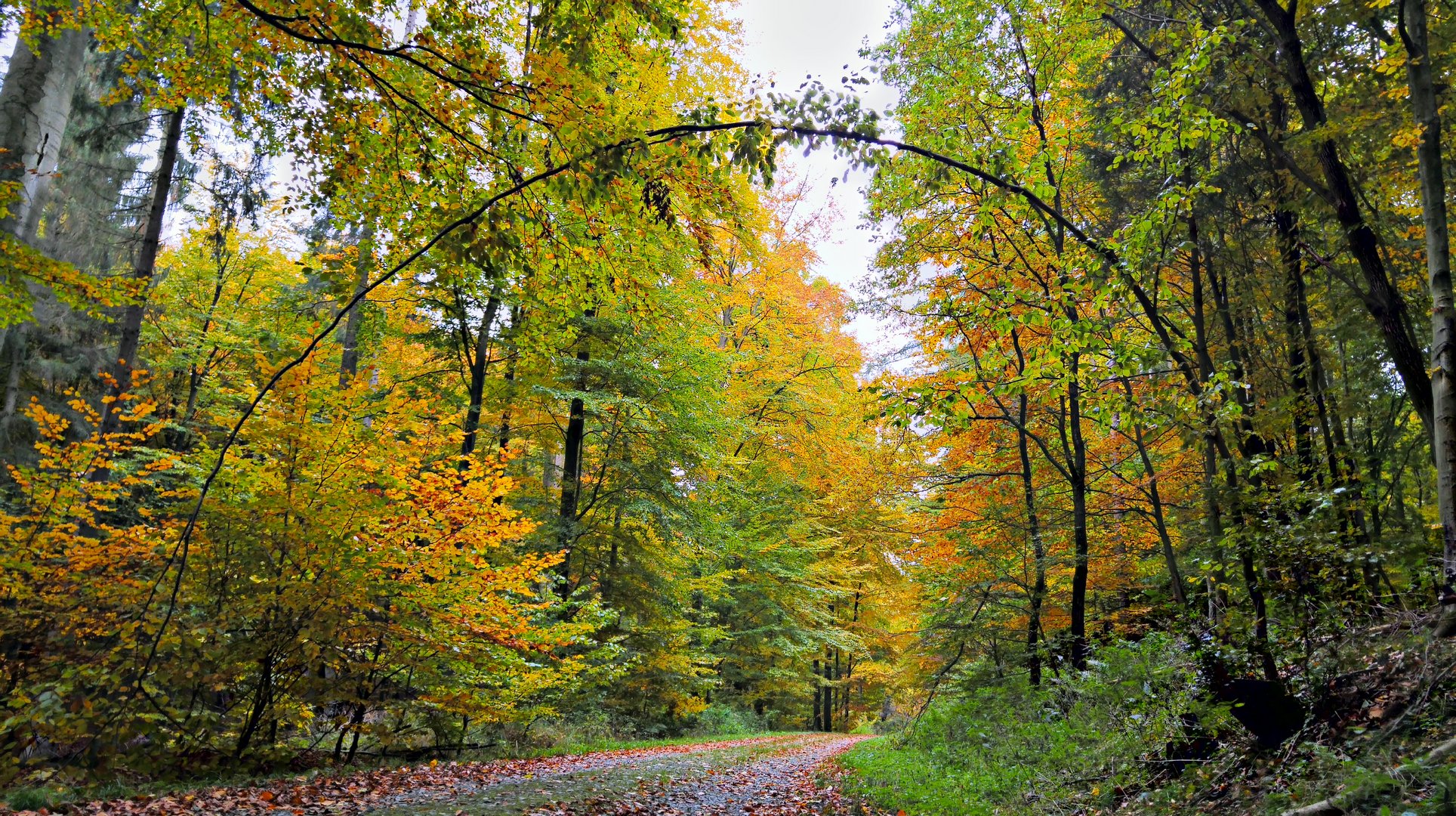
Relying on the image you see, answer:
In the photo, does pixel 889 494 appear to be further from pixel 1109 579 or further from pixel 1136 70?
pixel 1136 70

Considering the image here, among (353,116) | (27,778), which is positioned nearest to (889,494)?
(353,116)

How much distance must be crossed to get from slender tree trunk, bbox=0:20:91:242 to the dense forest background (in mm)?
39

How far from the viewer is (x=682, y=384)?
13.7 m

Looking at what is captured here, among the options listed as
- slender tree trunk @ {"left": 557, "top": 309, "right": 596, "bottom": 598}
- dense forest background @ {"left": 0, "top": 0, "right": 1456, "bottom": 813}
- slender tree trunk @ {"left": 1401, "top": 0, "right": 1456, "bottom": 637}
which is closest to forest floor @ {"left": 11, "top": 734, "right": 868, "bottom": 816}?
dense forest background @ {"left": 0, "top": 0, "right": 1456, "bottom": 813}

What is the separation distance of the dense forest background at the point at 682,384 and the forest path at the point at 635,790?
1.23m

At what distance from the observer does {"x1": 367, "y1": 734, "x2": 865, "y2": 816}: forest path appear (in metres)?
5.65

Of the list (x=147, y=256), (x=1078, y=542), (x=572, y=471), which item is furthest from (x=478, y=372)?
(x=1078, y=542)

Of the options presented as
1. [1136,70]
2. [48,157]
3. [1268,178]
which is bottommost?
[48,157]

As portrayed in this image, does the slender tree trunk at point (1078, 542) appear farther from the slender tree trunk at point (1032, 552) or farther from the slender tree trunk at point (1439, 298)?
the slender tree trunk at point (1439, 298)

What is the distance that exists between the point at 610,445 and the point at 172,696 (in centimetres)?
804

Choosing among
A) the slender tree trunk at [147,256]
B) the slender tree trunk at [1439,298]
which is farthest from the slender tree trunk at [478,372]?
the slender tree trunk at [1439,298]

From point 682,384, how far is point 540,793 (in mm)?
8423

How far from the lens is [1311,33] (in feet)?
23.9

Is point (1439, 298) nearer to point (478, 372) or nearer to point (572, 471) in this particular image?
point (478, 372)
